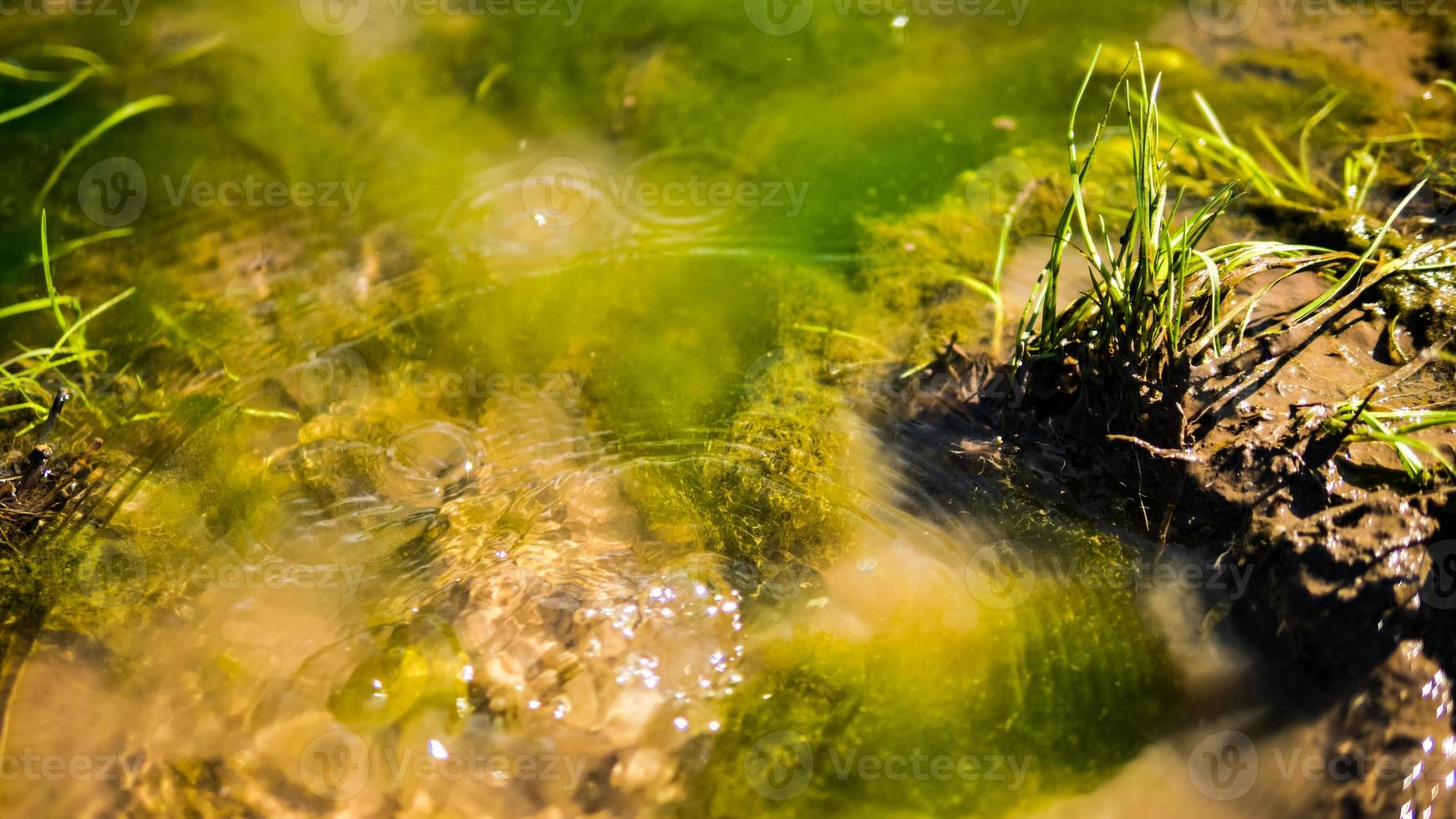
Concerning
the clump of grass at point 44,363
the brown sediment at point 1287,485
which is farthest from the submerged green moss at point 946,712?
the clump of grass at point 44,363

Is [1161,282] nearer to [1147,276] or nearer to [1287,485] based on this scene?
[1147,276]

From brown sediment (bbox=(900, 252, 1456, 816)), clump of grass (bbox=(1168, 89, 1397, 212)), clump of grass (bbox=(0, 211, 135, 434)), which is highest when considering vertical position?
clump of grass (bbox=(1168, 89, 1397, 212))

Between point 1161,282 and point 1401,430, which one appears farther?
point 1161,282

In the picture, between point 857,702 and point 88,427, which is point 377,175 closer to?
point 88,427

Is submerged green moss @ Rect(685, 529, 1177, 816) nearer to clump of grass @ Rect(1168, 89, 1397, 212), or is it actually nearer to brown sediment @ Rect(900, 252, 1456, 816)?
brown sediment @ Rect(900, 252, 1456, 816)

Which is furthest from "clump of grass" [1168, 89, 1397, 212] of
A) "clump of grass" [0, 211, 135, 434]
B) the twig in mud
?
"clump of grass" [0, 211, 135, 434]

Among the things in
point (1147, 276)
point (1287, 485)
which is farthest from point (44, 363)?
point (1287, 485)

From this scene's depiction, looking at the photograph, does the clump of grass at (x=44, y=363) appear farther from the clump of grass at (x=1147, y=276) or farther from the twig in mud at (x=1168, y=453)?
the twig in mud at (x=1168, y=453)

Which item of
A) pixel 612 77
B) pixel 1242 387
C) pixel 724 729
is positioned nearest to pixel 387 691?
pixel 724 729
